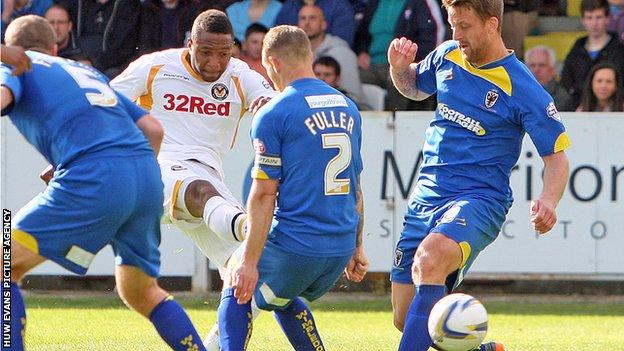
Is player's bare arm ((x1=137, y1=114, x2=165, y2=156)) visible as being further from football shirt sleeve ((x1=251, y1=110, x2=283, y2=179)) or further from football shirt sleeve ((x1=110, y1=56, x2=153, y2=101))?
football shirt sleeve ((x1=110, y1=56, x2=153, y2=101))

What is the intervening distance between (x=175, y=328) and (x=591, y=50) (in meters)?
8.08

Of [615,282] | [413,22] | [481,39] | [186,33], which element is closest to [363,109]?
[413,22]

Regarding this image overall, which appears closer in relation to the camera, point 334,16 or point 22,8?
Result: point 334,16

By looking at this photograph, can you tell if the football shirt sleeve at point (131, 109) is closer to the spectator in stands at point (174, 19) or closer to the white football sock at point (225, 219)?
the white football sock at point (225, 219)

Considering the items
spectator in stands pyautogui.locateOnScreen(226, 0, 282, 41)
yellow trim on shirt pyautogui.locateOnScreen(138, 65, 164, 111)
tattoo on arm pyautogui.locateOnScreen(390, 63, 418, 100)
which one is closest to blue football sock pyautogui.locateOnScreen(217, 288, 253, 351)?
tattoo on arm pyautogui.locateOnScreen(390, 63, 418, 100)

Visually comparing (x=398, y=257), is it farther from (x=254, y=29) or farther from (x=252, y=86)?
(x=254, y=29)

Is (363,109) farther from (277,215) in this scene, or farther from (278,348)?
(277,215)

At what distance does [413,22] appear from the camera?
44.1 feet

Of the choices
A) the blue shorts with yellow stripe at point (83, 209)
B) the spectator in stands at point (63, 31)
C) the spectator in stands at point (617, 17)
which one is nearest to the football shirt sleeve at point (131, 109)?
the blue shorts with yellow stripe at point (83, 209)

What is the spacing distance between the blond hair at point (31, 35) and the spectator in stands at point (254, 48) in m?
6.78

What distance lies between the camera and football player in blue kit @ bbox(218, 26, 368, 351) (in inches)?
255

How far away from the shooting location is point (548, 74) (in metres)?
13.4

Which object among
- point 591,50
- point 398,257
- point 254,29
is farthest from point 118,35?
point 398,257

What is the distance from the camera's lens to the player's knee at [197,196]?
26.2ft
